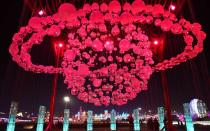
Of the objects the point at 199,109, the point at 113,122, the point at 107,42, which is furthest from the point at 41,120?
the point at 199,109

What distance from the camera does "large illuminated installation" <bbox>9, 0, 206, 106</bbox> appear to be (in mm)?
8219

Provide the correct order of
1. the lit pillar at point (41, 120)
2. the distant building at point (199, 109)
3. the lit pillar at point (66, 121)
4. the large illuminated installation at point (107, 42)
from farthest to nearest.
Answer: the distant building at point (199, 109), the lit pillar at point (66, 121), the lit pillar at point (41, 120), the large illuminated installation at point (107, 42)

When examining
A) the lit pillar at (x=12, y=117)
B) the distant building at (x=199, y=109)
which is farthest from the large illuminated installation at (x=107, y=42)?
the distant building at (x=199, y=109)

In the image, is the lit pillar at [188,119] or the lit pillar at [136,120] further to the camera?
the lit pillar at [136,120]

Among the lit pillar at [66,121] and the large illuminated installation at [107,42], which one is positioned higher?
the large illuminated installation at [107,42]

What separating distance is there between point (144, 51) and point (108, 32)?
1779mm

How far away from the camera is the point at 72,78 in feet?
38.0

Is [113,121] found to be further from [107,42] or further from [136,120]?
[107,42]

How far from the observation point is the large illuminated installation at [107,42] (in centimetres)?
822

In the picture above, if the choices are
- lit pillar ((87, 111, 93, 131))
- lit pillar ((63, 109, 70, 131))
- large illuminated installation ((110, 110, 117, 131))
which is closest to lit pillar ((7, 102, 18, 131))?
lit pillar ((63, 109, 70, 131))

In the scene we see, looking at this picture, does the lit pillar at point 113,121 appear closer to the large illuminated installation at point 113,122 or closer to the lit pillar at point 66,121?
the large illuminated installation at point 113,122

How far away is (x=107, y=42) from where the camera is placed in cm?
955

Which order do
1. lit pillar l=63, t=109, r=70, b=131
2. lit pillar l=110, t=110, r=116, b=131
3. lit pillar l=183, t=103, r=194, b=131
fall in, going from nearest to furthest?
lit pillar l=183, t=103, r=194, b=131, lit pillar l=63, t=109, r=70, b=131, lit pillar l=110, t=110, r=116, b=131

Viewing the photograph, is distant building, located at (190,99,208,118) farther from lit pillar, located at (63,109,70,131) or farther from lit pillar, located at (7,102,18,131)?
lit pillar, located at (7,102,18,131)
